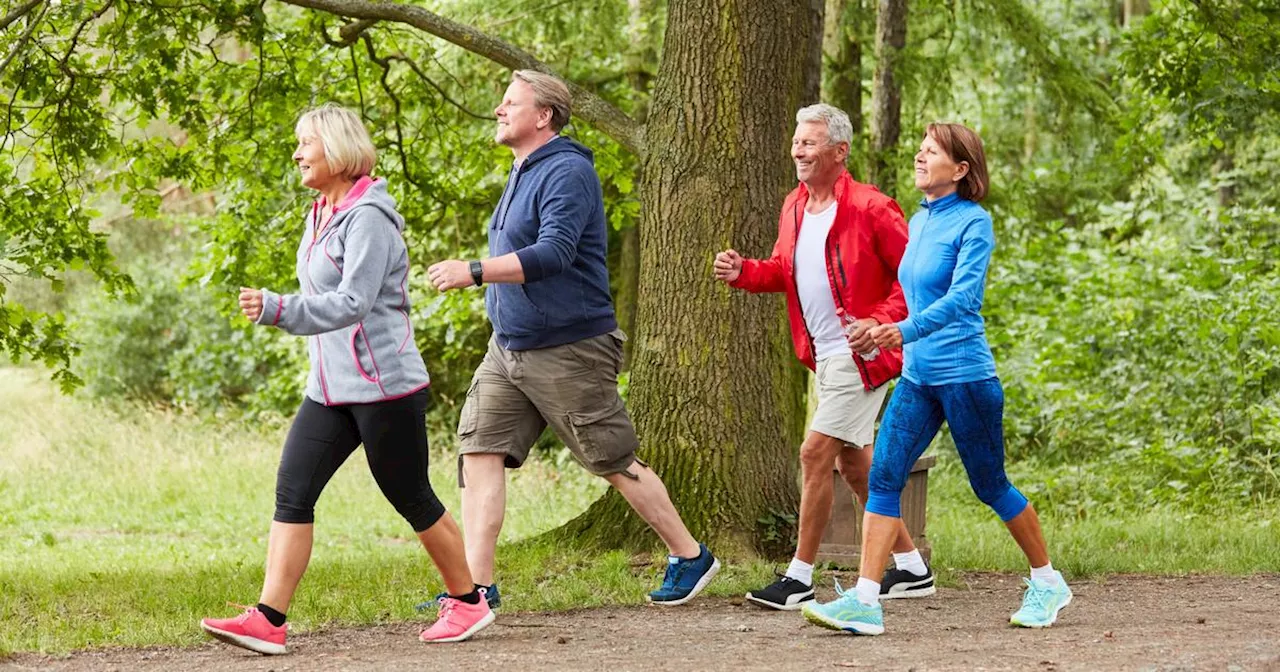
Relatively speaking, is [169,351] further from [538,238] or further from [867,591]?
[867,591]

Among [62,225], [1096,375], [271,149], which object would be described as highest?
[271,149]

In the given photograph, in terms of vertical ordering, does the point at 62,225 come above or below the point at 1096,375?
above

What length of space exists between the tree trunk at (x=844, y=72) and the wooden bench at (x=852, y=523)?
216 inches

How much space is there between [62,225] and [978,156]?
5110mm

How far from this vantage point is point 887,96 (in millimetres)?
12766

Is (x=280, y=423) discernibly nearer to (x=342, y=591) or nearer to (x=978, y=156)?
(x=342, y=591)

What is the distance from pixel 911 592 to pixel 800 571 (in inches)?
26.6

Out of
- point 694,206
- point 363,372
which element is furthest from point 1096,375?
point 363,372

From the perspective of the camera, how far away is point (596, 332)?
5879mm

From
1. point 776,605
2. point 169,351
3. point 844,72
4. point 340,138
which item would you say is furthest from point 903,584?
point 169,351

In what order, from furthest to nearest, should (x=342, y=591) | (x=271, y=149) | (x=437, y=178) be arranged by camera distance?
(x=437, y=178), (x=271, y=149), (x=342, y=591)

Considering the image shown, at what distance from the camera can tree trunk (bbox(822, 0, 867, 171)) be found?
12.5m

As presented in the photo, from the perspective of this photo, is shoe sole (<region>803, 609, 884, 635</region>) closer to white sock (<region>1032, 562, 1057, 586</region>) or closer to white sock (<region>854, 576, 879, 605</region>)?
white sock (<region>854, 576, 879, 605</region>)

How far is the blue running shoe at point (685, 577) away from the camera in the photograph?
6.17 m
